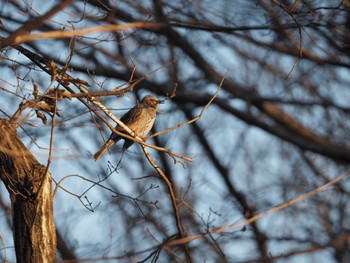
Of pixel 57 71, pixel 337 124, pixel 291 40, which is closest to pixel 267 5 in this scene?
pixel 291 40

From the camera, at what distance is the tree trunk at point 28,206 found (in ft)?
14.0

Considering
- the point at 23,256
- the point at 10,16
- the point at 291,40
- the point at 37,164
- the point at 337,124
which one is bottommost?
the point at 23,256

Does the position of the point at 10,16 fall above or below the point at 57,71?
above

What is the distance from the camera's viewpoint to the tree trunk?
4258mm

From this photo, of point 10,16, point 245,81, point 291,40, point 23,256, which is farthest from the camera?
point 245,81

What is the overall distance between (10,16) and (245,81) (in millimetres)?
3858

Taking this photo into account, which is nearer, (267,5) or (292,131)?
(267,5)

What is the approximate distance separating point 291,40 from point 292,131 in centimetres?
134

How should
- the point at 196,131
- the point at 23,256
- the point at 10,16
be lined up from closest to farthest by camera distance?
the point at 23,256
the point at 10,16
the point at 196,131

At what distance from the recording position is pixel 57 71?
14.3 ft

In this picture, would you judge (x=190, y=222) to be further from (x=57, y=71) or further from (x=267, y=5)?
(x=57, y=71)

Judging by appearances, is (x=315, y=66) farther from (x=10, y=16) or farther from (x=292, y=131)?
(x=10, y=16)

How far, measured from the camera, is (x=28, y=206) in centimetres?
429

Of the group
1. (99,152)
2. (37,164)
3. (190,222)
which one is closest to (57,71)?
(37,164)
